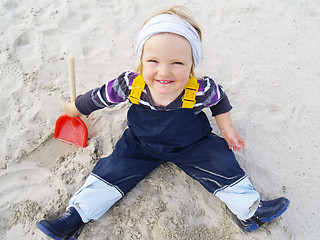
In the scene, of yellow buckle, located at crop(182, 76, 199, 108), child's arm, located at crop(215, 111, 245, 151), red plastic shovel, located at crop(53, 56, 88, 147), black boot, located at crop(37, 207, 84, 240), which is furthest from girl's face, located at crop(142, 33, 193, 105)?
black boot, located at crop(37, 207, 84, 240)

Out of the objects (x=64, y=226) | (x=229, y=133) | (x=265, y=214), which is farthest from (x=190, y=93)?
(x=64, y=226)

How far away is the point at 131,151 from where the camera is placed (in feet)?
5.41

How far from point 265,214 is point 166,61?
97 cm

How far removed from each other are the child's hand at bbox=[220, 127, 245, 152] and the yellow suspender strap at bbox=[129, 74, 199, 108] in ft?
0.99

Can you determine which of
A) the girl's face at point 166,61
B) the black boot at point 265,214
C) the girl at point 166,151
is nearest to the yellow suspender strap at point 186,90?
the girl at point 166,151

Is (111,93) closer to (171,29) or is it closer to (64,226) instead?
(171,29)

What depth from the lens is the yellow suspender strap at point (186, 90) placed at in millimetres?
1514

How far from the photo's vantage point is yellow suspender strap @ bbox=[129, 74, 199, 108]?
1514 millimetres

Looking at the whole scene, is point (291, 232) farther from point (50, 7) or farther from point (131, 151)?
point (50, 7)

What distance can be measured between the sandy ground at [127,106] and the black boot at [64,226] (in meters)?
0.06

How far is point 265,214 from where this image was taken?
154cm

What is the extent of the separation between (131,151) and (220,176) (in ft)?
1.69

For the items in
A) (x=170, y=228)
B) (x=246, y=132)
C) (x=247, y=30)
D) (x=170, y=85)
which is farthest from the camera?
(x=247, y=30)

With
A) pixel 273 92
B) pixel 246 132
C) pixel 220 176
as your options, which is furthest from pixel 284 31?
pixel 220 176
